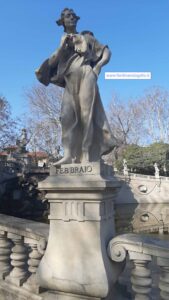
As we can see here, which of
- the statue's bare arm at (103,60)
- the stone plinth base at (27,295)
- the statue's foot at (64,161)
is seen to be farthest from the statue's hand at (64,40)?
the stone plinth base at (27,295)

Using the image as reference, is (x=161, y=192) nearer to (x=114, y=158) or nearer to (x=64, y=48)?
(x=114, y=158)

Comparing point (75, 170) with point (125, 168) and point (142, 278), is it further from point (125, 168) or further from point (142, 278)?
point (125, 168)

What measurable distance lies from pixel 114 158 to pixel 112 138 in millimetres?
45389

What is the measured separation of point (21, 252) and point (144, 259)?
1559mm

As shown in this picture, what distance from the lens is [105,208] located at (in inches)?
139

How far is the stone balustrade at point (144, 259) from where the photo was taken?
2928 millimetres

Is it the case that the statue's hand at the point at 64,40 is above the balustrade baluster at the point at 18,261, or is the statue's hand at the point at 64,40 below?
above

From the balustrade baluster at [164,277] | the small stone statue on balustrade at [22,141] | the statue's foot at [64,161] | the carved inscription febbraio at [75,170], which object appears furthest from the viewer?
the small stone statue on balustrade at [22,141]

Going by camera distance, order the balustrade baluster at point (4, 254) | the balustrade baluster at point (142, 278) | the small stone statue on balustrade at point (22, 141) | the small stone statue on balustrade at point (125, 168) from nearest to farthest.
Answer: the balustrade baluster at point (142, 278) → the balustrade baluster at point (4, 254) → the small stone statue on balustrade at point (22, 141) → the small stone statue on balustrade at point (125, 168)

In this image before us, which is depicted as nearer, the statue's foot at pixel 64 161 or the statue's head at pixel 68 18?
the statue's foot at pixel 64 161

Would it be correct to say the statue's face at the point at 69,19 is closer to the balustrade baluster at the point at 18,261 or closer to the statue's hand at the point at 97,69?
the statue's hand at the point at 97,69

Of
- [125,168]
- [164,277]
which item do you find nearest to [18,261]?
[164,277]

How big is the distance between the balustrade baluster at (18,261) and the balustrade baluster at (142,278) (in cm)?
145

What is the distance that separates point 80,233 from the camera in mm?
3469
